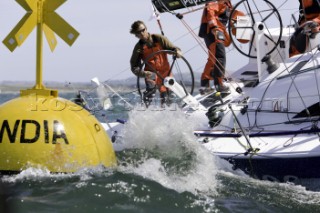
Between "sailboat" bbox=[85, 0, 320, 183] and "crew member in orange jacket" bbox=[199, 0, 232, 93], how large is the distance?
0.21 m

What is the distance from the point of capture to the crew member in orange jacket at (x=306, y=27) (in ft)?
29.6

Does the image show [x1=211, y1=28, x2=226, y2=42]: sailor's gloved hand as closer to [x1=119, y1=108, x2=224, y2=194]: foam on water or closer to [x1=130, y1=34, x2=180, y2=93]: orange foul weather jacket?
[x1=130, y1=34, x2=180, y2=93]: orange foul weather jacket

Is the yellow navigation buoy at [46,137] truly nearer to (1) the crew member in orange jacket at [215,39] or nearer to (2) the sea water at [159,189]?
(2) the sea water at [159,189]

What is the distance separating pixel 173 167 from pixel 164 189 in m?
1.29

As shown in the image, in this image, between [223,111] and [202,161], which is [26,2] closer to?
[202,161]

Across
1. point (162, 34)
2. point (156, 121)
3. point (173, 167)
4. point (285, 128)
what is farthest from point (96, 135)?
point (162, 34)

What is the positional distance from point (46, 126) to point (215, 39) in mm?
4199

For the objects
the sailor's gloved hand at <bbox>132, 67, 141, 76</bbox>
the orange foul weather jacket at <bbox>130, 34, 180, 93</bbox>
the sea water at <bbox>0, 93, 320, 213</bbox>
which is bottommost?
the sea water at <bbox>0, 93, 320, 213</bbox>

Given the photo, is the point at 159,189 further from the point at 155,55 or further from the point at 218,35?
the point at 218,35

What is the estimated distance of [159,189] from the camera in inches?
235

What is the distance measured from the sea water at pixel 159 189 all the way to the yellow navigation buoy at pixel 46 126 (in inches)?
4.5

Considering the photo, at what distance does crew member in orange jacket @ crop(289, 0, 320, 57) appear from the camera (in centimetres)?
901

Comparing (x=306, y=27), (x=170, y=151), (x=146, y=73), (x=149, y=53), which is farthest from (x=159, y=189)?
(x=306, y=27)

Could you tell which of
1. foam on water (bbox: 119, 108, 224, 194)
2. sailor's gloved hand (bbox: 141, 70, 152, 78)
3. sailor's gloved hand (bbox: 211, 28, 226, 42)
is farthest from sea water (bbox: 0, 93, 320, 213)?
sailor's gloved hand (bbox: 211, 28, 226, 42)
